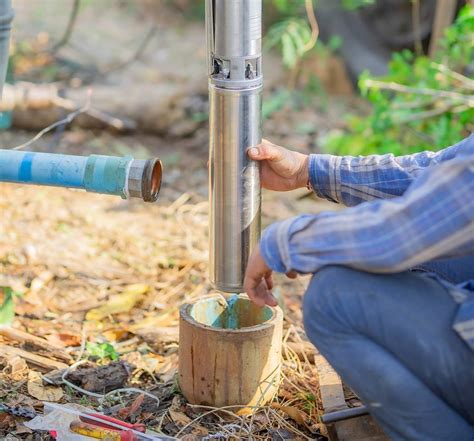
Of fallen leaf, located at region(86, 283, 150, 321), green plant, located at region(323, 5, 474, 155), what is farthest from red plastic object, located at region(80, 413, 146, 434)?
green plant, located at region(323, 5, 474, 155)

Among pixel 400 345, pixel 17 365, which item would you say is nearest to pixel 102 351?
pixel 17 365

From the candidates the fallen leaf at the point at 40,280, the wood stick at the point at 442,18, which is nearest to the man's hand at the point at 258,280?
the fallen leaf at the point at 40,280

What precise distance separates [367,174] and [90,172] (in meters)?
0.80

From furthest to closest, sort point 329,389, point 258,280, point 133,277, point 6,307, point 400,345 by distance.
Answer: point 133,277, point 6,307, point 329,389, point 258,280, point 400,345

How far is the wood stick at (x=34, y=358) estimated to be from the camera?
279 centimetres

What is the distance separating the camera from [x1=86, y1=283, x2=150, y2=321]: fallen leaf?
330cm

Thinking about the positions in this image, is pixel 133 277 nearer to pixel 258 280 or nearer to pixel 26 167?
pixel 26 167

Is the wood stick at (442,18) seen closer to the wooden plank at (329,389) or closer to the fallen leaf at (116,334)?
the fallen leaf at (116,334)

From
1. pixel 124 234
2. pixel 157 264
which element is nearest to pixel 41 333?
pixel 157 264

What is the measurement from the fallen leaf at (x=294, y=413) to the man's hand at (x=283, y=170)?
0.64m

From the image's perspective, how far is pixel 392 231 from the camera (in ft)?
6.33

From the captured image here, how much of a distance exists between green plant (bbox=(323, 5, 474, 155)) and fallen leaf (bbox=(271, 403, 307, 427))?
2409 millimetres

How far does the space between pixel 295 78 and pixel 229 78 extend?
435cm

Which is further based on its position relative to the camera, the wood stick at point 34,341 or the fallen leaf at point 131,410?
the wood stick at point 34,341
